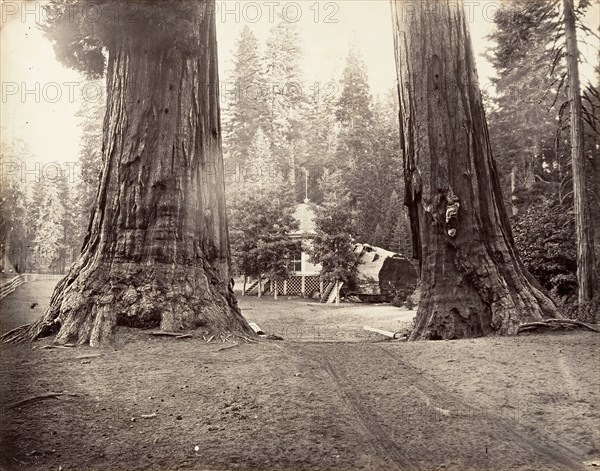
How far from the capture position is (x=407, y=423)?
2.33m

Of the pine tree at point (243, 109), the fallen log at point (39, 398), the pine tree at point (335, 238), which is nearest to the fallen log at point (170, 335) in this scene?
the fallen log at point (39, 398)

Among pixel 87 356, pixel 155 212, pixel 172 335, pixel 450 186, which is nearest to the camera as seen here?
pixel 87 356

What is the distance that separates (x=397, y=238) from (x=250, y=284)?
9.30 metres

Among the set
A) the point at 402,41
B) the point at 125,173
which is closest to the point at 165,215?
the point at 125,173

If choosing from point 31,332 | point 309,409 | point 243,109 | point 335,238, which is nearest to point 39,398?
point 309,409

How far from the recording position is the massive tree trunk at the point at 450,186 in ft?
15.0

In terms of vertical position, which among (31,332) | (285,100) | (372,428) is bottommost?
(372,428)

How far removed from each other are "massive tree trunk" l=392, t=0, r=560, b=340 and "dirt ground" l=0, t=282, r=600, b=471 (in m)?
1.08

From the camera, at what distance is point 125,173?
475cm

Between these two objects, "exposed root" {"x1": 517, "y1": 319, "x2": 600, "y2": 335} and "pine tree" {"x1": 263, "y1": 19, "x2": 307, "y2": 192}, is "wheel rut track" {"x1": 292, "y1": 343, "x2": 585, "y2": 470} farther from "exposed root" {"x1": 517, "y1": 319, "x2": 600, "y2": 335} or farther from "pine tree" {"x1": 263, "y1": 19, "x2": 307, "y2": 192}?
"pine tree" {"x1": 263, "y1": 19, "x2": 307, "y2": 192}

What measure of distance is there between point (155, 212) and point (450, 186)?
293cm

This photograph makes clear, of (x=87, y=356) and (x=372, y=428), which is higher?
(x=87, y=356)

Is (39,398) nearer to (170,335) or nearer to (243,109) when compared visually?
(170,335)

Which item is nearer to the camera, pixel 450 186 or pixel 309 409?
pixel 309 409
